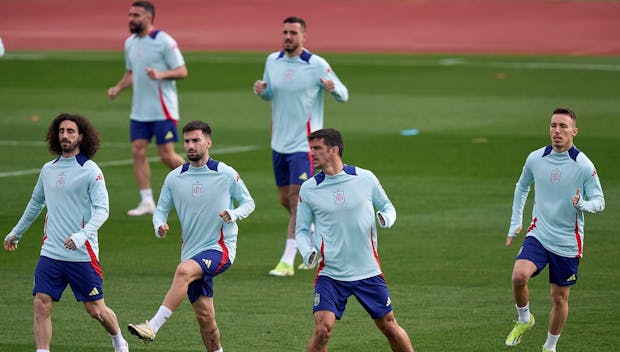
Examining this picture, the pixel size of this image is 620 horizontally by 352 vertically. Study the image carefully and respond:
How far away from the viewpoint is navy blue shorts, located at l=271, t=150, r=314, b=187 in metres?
15.9

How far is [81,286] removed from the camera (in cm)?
1151

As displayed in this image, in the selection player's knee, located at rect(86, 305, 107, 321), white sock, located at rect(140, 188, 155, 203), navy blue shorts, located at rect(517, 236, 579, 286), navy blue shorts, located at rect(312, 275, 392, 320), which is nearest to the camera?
navy blue shorts, located at rect(312, 275, 392, 320)

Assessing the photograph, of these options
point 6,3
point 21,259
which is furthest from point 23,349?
point 6,3

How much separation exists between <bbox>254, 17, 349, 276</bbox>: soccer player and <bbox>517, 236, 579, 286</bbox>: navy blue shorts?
4.17 metres

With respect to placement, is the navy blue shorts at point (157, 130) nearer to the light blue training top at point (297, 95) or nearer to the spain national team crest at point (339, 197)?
the light blue training top at point (297, 95)

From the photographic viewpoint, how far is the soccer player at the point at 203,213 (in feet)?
37.7

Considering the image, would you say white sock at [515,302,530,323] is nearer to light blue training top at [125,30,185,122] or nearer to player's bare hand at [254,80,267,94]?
player's bare hand at [254,80,267,94]

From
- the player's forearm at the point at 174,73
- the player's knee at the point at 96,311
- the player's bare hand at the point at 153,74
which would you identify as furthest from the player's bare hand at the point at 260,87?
the player's knee at the point at 96,311

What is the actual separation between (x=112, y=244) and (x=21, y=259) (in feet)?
4.17

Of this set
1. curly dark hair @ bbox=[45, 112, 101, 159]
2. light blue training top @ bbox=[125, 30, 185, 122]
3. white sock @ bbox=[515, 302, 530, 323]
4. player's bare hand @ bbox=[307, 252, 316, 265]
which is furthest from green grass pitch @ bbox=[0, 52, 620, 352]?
player's bare hand @ bbox=[307, 252, 316, 265]

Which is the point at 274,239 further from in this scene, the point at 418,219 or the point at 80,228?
the point at 80,228

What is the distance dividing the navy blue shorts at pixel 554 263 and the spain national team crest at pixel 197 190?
305cm

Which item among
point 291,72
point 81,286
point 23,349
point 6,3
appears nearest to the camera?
point 81,286

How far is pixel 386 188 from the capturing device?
20875mm
